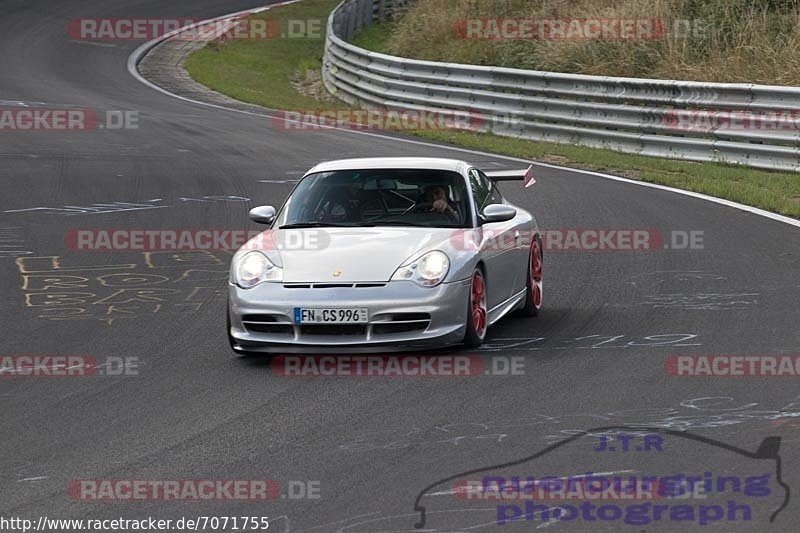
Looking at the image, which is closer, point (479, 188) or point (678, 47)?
point (479, 188)

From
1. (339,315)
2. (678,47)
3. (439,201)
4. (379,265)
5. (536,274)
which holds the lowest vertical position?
(678,47)

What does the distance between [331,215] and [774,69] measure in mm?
14659

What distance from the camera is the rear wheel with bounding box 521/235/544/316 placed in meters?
10.8

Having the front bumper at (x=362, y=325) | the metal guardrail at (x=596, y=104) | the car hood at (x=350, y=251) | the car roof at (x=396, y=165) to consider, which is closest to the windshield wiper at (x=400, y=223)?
the car hood at (x=350, y=251)

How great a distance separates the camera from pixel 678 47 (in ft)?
84.6

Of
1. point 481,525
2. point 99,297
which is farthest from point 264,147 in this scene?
point 481,525

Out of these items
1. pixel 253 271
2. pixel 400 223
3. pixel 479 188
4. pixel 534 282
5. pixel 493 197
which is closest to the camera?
pixel 253 271

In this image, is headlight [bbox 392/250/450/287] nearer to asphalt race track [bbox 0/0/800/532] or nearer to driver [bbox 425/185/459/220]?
asphalt race track [bbox 0/0/800/532]

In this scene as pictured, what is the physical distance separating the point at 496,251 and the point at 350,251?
124cm

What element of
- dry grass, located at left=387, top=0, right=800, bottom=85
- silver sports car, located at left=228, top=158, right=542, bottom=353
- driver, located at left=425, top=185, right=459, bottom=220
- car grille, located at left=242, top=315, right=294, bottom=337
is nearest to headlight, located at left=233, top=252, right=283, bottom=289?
silver sports car, located at left=228, top=158, right=542, bottom=353

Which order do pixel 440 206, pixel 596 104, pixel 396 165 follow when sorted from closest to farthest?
1. pixel 440 206
2. pixel 396 165
3. pixel 596 104

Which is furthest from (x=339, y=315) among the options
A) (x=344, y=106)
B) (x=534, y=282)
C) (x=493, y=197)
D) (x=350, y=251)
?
(x=344, y=106)

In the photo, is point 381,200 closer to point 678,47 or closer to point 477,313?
point 477,313

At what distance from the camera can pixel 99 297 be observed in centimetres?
1175
